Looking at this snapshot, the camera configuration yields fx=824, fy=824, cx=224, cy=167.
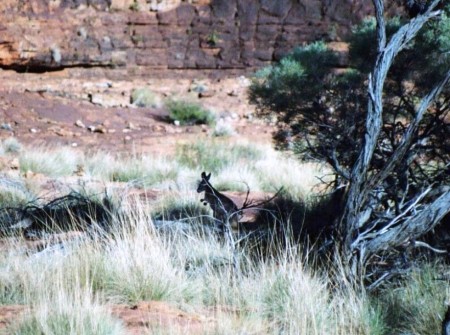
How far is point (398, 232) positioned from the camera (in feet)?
18.7

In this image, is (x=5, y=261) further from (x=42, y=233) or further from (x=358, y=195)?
(x=358, y=195)

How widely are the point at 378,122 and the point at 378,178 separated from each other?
380 millimetres

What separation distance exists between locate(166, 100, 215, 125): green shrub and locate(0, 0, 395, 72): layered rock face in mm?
3912

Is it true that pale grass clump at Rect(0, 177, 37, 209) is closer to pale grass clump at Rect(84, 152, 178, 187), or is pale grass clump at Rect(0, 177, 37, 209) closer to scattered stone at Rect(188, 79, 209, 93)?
pale grass clump at Rect(84, 152, 178, 187)

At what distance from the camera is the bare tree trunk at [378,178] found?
5531 mm

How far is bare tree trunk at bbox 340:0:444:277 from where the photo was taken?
218 inches

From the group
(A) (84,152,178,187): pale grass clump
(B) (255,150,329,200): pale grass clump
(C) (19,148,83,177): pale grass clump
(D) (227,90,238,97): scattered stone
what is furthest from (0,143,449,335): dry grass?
(D) (227,90,238,97): scattered stone

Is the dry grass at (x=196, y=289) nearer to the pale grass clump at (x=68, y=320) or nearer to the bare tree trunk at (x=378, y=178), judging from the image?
the pale grass clump at (x=68, y=320)

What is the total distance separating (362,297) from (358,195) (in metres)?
0.68

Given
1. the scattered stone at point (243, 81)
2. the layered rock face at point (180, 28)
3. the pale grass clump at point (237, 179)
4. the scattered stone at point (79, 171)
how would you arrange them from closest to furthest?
the pale grass clump at point (237, 179), the scattered stone at point (79, 171), the layered rock face at point (180, 28), the scattered stone at point (243, 81)

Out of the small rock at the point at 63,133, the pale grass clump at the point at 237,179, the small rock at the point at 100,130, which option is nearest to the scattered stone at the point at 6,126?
the small rock at the point at 63,133

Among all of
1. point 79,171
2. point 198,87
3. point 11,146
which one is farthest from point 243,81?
point 79,171

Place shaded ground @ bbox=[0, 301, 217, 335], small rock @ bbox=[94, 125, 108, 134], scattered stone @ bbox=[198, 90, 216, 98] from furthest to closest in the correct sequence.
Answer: scattered stone @ bbox=[198, 90, 216, 98], small rock @ bbox=[94, 125, 108, 134], shaded ground @ bbox=[0, 301, 217, 335]

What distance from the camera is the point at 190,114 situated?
24078 millimetres
